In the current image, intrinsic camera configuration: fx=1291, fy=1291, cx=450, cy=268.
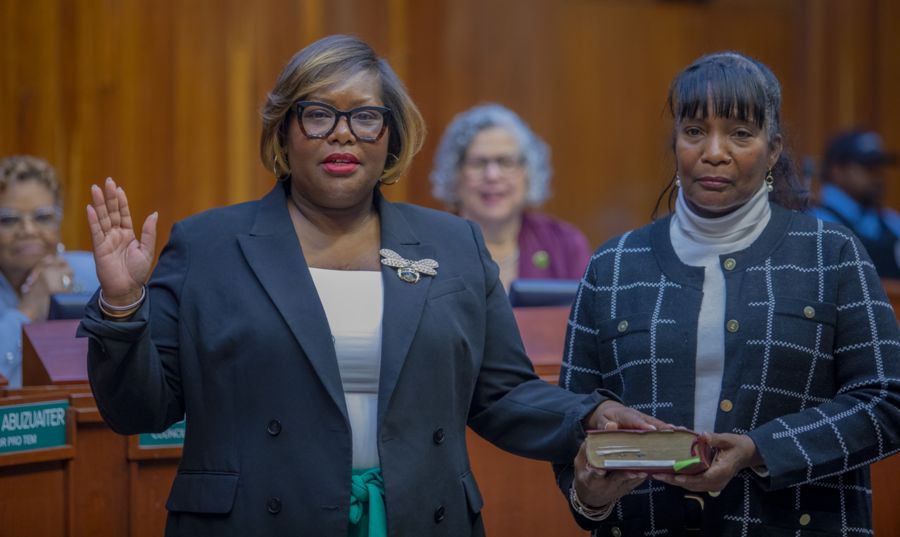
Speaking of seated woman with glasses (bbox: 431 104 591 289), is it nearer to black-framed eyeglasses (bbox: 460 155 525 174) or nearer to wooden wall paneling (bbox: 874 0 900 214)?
black-framed eyeglasses (bbox: 460 155 525 174)

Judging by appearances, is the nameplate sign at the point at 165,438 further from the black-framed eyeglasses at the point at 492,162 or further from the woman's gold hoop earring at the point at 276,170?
the black-framed eyeglasses at the point at 492,162

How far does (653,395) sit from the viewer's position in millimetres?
2283

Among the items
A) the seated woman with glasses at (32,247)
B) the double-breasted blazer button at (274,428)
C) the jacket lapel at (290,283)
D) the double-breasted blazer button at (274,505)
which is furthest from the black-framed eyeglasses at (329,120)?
the seated woman with glasses at (32,247)

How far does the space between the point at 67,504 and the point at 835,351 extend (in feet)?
5.59

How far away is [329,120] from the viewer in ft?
7.50

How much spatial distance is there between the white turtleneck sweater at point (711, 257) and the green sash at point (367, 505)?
561mm

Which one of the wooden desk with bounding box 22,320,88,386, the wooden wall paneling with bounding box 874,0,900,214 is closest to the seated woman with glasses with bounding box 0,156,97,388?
the wooden desk with bounding box 22,320,88,386

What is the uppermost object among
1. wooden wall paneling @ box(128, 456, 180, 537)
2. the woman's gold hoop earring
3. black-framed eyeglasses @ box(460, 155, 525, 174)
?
the woman's gold hoop earring

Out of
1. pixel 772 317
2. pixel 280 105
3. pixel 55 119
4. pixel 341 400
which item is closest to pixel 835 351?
pixel 772 317

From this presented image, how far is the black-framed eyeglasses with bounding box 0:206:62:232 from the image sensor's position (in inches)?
171

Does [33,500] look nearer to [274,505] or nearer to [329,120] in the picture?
[274,505]

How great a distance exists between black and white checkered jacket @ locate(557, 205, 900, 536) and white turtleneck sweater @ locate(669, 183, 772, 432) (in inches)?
0.5

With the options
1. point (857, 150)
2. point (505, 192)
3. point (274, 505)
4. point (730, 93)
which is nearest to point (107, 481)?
point (274, 505)

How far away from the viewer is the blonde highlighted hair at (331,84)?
229 centimetres
